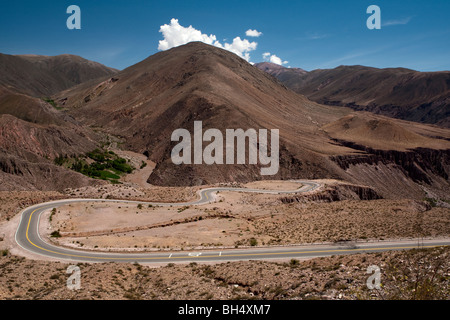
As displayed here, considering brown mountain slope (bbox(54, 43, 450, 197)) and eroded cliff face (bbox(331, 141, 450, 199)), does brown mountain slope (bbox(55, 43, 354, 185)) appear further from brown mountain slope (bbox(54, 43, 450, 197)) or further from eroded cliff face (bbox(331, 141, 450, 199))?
eroded cliff face (bbox(331, 141, 450, 199))

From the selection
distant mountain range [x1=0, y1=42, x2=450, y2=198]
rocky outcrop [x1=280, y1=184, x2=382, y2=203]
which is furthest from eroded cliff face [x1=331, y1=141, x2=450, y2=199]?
rocky outcrop [x1=280, y1=184, x2=382, y2=203]

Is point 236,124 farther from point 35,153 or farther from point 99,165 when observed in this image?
point 35,153

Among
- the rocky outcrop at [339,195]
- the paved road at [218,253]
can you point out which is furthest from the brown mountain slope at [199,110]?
the paved road at [218,253]

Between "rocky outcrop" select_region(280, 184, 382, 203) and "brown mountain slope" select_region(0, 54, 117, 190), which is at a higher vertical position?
"brown mountain slope" select_region(0, 54, 117, 190)

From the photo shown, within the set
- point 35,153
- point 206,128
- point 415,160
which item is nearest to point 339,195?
point 206,128

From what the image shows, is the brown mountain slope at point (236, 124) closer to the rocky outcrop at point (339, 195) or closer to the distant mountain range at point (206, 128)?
the distant mountain range at point (206, 128)

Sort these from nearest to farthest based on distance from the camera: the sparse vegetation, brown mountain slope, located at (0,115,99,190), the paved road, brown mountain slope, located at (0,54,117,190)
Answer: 1. the paved road
2. brown mountain slope, located at (0,115,99,190)
3. brown mountain slope, located at (0,54,117,190)
4. the sparse vegetation
